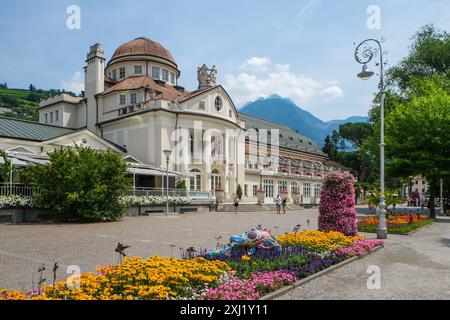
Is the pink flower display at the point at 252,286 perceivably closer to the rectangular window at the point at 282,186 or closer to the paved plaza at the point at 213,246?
the paved plaza at the point at 213,246

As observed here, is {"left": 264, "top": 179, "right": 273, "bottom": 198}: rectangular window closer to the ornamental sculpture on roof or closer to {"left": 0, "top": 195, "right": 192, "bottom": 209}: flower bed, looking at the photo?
the ornamental sculpture on roof

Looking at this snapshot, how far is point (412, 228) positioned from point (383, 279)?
1145cm

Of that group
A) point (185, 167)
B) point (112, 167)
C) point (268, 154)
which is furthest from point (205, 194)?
point (268, 154)

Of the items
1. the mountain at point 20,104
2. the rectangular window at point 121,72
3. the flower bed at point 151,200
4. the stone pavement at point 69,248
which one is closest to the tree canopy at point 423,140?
the flower bed at point 151,200

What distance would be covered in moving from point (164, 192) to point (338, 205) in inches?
817

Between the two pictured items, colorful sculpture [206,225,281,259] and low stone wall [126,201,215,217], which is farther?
low stone wall [126,201,215,217]

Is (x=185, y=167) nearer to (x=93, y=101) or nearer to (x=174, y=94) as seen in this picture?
(x=174, y=94)

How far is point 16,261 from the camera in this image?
8953 millimetres

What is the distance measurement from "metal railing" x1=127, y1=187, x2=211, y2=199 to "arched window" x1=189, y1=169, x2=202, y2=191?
11.2 ft

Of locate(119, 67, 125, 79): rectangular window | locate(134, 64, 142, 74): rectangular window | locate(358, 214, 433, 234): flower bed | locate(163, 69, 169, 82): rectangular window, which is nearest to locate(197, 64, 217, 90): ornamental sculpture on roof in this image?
locate(163, 69, 169, 82): rectangular window

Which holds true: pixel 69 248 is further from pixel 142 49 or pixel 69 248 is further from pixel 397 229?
pixel 142 49

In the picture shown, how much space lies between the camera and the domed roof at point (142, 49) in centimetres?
4638

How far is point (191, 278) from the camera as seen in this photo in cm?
618

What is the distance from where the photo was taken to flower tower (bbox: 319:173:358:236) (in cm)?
1244
